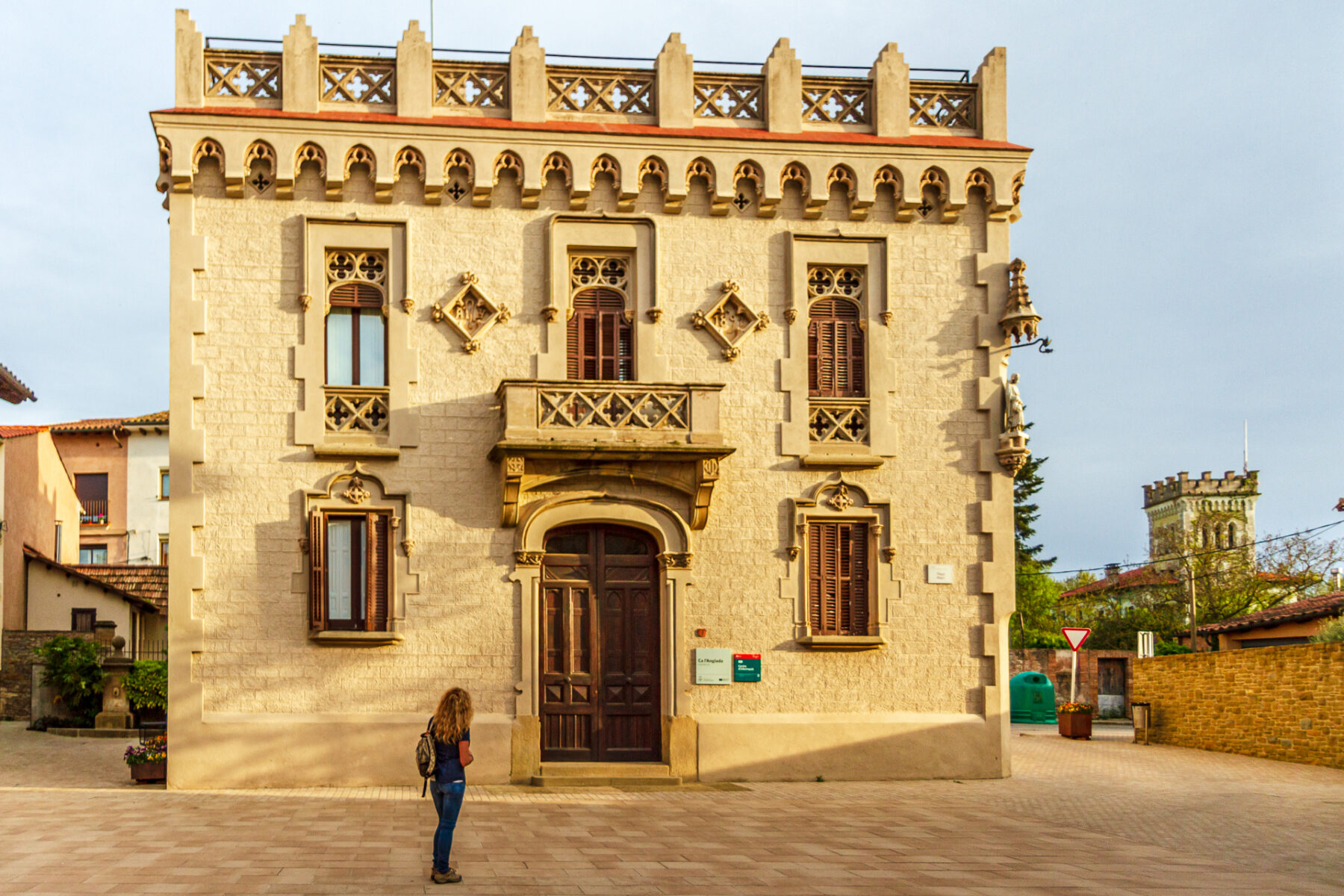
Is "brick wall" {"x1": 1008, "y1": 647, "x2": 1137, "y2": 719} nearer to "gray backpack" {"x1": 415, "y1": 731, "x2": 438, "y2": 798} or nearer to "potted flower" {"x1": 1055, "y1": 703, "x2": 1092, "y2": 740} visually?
"potted flower" {"x1": 1055, "y1": 703, "x2": 1092, "y2": 740}

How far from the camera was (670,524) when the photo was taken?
61.2 feet

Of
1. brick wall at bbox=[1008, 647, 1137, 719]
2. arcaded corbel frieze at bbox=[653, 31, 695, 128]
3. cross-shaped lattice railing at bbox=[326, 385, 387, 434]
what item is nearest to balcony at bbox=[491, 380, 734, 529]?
cross-shaped lattice railing at bbox=[326, 385, 387, 434]

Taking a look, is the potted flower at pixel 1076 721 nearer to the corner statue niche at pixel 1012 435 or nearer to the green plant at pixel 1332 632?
the green plant at pixel 1332 632

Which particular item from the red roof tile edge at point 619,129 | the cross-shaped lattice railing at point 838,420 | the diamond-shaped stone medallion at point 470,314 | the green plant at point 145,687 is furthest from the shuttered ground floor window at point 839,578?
the green plant at point 145,687

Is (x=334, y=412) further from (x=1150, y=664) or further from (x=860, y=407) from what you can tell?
(x=1150, y=664)

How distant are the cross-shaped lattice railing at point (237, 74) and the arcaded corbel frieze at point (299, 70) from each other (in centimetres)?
22

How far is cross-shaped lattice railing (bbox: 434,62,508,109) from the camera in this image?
19219 millimetres

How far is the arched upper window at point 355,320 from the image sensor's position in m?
18.6

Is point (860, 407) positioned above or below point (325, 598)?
above

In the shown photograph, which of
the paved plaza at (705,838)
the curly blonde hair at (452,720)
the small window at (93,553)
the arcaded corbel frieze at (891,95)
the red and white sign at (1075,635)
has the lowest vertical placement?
the paved plaza at (705,838)

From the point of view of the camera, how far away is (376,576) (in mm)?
18234

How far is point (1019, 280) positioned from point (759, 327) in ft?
13.2

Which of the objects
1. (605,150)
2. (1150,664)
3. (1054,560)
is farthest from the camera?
(1054,560)

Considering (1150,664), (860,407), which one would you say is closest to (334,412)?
(860,407)
